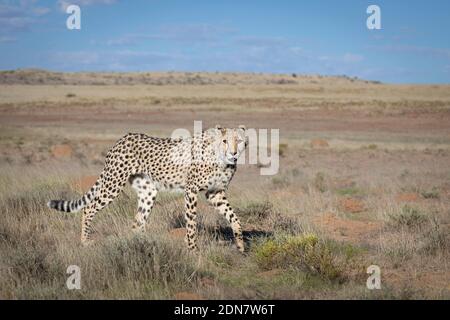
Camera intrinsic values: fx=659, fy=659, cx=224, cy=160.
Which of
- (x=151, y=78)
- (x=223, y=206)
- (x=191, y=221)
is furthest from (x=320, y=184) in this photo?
(x=151, y=78)

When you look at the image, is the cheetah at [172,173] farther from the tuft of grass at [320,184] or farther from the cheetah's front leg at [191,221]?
the tuft of grass at [320,184]

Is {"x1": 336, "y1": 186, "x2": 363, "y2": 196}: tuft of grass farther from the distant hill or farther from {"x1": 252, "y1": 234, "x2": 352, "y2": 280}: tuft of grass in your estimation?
the distant hill

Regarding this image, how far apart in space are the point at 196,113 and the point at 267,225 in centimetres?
3228

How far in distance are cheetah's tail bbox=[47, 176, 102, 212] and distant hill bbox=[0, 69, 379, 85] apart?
69.0 metres

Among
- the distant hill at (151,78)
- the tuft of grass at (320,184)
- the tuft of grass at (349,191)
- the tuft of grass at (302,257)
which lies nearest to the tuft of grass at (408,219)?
the tuft of grass at (302,257)

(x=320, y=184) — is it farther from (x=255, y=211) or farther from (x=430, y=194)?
(x=255, y=211)

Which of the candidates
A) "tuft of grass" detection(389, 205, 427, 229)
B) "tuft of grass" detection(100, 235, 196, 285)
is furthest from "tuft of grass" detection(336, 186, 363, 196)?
"tuft of grass" detection(100, 235, 196, 285)

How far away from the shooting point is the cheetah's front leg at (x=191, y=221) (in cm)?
713

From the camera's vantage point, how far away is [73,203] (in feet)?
24.8

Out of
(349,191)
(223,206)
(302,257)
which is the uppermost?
(223,206)

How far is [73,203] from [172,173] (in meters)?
1.19

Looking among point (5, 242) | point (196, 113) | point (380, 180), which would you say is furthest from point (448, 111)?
point (5, 242)
